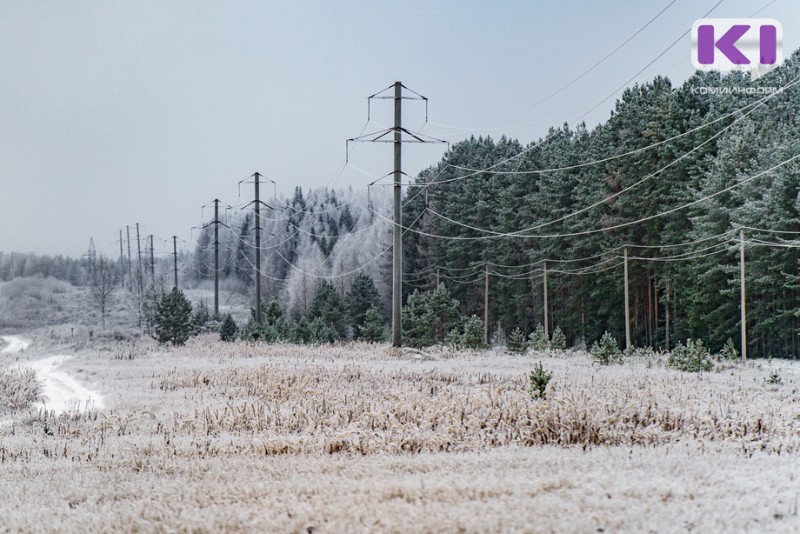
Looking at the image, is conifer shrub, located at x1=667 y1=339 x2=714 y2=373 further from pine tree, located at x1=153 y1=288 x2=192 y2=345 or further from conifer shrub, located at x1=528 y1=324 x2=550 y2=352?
pine tree, located at x1=153 y1=288 x2=192 y2=345

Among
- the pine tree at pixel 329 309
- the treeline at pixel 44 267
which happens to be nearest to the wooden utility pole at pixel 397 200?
the pine tree at pixel 329 309

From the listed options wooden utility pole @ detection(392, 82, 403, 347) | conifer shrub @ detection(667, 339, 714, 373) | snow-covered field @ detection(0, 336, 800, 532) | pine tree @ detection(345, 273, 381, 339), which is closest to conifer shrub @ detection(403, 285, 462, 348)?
wooden utility pole @ detection(392, 82, 403, 347)

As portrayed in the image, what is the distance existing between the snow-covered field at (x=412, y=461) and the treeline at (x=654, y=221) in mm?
24800

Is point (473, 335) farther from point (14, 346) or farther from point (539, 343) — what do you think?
point (14, 346)

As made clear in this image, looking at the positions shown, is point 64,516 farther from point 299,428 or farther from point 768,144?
point 768,144

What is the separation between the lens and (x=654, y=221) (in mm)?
41406

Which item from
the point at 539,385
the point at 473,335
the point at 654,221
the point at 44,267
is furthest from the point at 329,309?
the point at 44,267

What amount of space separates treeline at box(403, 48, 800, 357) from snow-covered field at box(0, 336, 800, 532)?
24800mm

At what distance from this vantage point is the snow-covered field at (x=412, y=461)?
5.00 metres

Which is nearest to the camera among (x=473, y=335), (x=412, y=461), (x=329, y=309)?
(x=412, y=461)

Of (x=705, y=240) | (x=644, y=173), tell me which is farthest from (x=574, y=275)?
(x=705, y=240)

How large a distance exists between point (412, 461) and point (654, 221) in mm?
38767

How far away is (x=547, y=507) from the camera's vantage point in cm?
497

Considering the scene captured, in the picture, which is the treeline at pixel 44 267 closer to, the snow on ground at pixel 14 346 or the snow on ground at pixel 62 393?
the snow on ground at pixel 14 346
